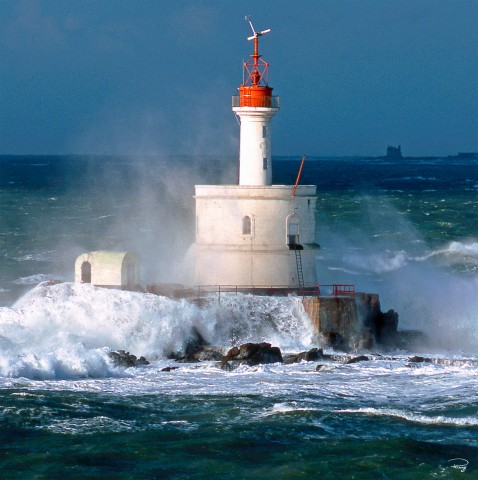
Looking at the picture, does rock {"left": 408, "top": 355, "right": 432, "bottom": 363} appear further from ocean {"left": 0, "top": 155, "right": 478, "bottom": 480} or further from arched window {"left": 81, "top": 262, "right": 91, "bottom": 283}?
arched window {"left": 81, "top": 262, "right": 91, "bottom": 283}

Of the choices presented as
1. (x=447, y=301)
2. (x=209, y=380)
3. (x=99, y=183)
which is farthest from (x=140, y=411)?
(x=99, y=183)

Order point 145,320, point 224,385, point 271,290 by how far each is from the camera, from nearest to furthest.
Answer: point 224,385 < point 145,320 < point 271,290

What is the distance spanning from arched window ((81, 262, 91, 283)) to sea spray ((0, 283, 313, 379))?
0.86 metres

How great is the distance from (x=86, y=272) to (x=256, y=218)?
414 centimetres

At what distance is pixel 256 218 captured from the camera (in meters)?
30.7

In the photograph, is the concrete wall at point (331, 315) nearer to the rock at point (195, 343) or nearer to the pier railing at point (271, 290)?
the pier railing at point (271, 290)

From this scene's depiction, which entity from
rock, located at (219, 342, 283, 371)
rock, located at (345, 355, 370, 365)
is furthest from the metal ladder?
rock, located at (219, 342, 283, 371)

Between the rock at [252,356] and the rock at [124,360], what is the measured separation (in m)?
1.71

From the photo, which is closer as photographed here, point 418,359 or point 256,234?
point 418,359

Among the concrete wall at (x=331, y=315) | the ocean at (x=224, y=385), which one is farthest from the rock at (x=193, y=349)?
the concrete wall at (x=331, y=315)

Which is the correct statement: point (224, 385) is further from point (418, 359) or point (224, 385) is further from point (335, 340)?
point (418, 359)

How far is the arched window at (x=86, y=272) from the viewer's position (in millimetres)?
30656

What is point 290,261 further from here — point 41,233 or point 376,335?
point 41,233

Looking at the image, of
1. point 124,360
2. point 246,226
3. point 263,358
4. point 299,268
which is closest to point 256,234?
point 246,226
